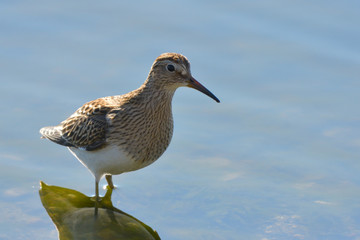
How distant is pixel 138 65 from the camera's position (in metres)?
12.8

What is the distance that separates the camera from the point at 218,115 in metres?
→ 12.2

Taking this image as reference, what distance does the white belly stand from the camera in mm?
9758

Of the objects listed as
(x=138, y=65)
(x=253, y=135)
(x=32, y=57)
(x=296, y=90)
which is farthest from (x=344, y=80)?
(x=32, y=57)

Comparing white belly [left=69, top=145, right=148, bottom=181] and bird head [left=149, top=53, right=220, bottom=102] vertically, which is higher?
bird head [left=149, top=53, right=220, bottom=102]

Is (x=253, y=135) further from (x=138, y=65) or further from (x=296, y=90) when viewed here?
(x=138, y=65)

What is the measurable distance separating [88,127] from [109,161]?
63 cm

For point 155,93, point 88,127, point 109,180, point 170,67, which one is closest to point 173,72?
point 170,67

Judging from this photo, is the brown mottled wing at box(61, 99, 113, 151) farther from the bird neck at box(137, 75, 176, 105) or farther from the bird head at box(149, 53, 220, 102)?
the bird head at box(149, 53, 220, 102)

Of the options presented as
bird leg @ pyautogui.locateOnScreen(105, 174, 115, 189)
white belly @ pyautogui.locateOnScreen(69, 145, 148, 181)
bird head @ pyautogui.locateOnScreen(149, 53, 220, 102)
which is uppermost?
bird head @ pyautogui.locateOnScreen(149, 53, 220, 102)

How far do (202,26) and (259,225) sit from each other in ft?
16.0

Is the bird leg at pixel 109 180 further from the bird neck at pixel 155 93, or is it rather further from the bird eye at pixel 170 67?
the bird eye at pixel 170 67

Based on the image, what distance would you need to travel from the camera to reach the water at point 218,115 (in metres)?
10.3

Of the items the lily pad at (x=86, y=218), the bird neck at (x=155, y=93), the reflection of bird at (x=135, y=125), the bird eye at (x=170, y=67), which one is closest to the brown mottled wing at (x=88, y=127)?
the reflection of bird at (x=135, y=125)

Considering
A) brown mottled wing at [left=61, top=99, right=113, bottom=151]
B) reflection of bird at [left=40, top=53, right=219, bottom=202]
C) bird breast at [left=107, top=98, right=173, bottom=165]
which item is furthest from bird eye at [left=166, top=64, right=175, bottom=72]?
brown mottled wing at [left=61, top=99, right=113, bottom=151]
